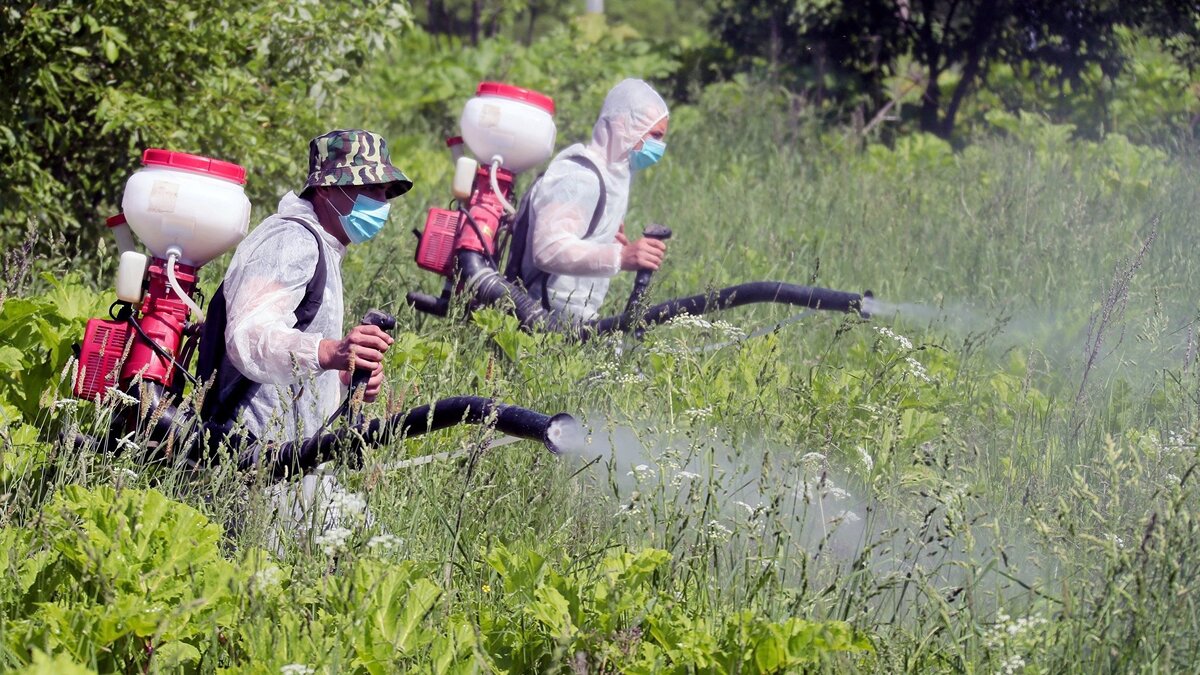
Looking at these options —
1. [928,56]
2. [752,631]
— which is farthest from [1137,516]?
[928,56]

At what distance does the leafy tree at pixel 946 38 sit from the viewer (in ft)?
39.8

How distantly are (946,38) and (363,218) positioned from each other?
934 cm

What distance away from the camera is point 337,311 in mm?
4059

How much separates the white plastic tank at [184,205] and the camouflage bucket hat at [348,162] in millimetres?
226

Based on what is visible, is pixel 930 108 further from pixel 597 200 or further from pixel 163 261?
pixel 163 261

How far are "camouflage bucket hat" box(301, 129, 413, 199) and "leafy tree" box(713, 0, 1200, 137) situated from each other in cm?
893

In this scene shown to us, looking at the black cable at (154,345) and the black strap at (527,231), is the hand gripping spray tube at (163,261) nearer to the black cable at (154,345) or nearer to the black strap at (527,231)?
the black cable at (154,345)

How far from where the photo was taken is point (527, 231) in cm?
581

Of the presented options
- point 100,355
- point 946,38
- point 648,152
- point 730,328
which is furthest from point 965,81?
point 100,355

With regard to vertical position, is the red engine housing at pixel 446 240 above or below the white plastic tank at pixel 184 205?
below

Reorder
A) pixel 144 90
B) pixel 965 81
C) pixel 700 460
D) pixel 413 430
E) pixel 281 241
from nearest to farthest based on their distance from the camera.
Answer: pixel 413 430 < pixel 281 241 < pixel 700 460 < pixel 144 90 < pixel 965 81

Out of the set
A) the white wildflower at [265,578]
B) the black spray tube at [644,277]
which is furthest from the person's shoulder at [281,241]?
the black spray tube at [644,277]

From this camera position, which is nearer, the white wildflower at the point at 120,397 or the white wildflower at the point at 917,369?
the white wildflower at the point at 120,397

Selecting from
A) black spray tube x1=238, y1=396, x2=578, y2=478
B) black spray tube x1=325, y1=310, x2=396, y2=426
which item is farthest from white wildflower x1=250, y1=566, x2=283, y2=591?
black spray tube x1=325, y1=310, x2=396, y2=426
